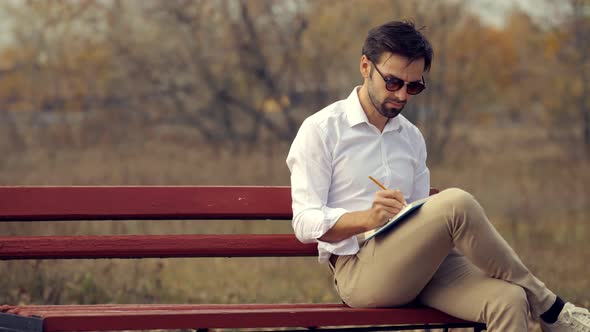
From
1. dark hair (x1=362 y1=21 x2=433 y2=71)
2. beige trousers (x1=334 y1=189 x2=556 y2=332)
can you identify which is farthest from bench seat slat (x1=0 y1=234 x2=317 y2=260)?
dark hair (x1=362 y1=21 x2=433 y2=71)

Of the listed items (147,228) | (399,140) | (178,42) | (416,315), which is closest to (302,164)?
(399,140)

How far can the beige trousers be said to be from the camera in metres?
3.63

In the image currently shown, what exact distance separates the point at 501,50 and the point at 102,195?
16.2 metres

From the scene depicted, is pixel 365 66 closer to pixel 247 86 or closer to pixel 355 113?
pixel 355 113

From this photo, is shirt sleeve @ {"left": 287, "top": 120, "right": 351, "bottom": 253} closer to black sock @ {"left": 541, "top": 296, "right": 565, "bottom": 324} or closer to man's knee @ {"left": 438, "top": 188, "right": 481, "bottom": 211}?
man's knee @ {"left": 438, "top": 188, "right": 481, "bottom": 211}

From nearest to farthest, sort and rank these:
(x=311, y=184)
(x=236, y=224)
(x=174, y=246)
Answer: (x=311, y=184)
(x=174, y=246)
(x=236, y=224)

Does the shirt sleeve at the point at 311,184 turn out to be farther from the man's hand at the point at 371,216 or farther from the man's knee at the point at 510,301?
the man's knee at the point at 510,301

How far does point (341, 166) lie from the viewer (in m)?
4.02

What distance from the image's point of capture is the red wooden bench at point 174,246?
3.63m

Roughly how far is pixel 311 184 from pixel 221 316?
642 mm

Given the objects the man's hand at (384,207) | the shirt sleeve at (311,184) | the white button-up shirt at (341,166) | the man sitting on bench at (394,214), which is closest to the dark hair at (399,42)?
the man sitting on bench at (394,214)

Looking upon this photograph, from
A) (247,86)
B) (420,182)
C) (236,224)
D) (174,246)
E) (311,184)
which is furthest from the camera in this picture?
(247,86)

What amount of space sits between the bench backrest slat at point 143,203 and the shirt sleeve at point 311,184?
0.98ft

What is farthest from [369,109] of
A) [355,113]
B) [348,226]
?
[348,226]
